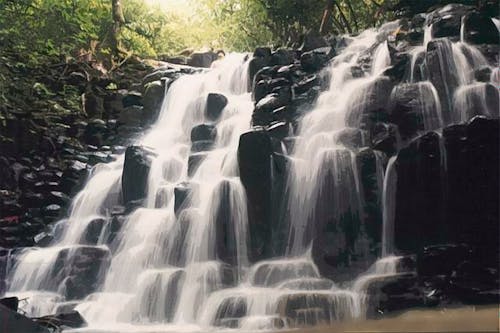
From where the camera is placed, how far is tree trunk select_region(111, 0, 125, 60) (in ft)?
17.1

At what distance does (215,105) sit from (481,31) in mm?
2813

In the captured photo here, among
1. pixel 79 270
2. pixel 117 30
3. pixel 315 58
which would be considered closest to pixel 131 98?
pixel 117 30

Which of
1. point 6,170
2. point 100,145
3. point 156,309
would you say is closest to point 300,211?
point 156,309

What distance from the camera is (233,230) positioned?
4066 millimetres

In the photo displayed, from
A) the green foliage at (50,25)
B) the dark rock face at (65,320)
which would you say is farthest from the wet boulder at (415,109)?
the green foliage at (50,25)

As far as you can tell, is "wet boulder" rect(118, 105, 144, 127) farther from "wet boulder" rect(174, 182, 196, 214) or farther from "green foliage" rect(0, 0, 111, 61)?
"wet boulder" rect(174, 182, 196, 214)

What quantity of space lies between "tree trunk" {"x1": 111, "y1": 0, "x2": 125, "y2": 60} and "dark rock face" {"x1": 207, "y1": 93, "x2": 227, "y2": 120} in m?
1.12

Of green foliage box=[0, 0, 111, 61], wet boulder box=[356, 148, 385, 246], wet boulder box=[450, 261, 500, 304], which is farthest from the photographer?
green foliage box=[0, 0, 111, 61]

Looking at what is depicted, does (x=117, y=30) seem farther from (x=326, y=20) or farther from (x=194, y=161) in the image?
(x=326, y=20)

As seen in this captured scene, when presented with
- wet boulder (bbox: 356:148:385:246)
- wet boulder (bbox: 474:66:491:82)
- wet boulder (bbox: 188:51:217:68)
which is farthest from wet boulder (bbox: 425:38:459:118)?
wet boulder (bbox: 188:51:217:68)

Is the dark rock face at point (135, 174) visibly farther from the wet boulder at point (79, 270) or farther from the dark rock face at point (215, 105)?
the dark rock face at point (215, 105)

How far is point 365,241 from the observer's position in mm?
3715

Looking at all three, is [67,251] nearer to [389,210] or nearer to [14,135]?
[14,135]

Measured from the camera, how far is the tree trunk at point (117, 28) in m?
5.20
